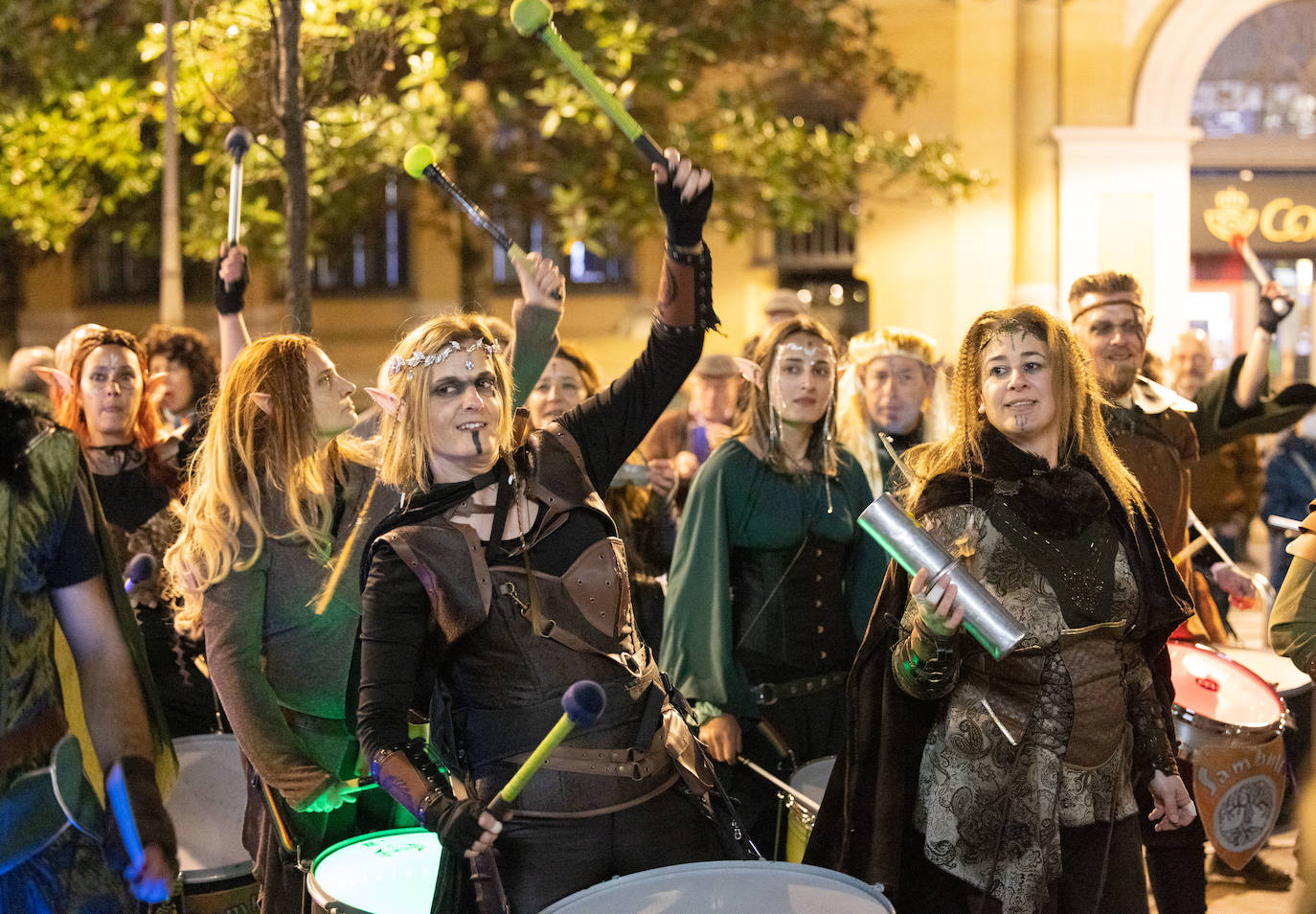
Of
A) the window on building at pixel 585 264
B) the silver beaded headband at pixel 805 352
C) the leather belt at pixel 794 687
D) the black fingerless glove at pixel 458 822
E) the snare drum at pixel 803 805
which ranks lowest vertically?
the snare drum at pixel 803 805

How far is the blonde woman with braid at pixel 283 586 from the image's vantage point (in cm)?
349

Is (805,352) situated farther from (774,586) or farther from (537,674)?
(537,674)

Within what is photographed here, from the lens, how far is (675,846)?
2.74 metres

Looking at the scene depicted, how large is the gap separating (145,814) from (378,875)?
36.2 inches

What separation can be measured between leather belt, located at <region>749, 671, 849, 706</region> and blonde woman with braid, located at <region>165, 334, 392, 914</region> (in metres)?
1.16

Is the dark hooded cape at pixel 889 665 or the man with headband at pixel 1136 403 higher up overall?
the man with headband at pixel 1136 403

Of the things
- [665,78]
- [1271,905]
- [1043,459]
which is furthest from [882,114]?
[1043,459]

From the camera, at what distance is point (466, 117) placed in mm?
10758

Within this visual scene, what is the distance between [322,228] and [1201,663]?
880 cm

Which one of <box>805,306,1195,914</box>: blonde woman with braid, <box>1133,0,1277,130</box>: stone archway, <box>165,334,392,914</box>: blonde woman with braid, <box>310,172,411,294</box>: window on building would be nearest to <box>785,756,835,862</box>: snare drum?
<box>805,306,1195,914</box>: blonde woman with braid

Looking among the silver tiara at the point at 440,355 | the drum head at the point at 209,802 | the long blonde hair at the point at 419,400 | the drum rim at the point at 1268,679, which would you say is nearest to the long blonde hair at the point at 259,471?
the drum head at the point at 209,802

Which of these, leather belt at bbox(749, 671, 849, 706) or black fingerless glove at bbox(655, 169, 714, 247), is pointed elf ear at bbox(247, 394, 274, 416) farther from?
leather belt at bbox(749, 671, 849, 706)

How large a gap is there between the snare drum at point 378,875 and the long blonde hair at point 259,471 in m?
0.75

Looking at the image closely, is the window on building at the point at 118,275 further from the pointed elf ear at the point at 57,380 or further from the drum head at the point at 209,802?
the drum head at the point at 209,802
